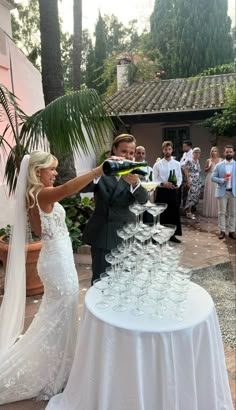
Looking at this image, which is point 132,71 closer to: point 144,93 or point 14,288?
point 144,93

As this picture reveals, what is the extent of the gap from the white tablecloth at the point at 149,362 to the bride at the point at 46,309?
20.8 inches

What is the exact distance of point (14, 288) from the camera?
2.90 meters

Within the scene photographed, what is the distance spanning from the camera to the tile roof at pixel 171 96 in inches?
471

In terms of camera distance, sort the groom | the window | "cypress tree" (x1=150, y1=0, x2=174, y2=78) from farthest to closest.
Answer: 1. "cypress tree" (x1=150, y1=0, x2=174, y2=78)
2. the window
3. the groom

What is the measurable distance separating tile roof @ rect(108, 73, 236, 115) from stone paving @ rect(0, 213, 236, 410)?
4819 millimetres

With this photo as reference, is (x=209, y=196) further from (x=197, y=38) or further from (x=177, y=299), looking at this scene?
(x=197, y=38)

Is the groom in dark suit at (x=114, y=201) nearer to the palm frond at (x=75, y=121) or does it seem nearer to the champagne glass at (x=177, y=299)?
the champagne glass at (x=177, y=299)

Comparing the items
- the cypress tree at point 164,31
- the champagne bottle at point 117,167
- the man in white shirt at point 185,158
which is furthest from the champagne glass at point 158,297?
the cypress tree at point 164,31

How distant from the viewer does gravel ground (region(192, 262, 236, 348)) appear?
3.64 metres

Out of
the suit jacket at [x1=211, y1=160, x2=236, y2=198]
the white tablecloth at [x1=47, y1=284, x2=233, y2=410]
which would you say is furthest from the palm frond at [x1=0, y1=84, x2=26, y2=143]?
the suit jacket at [x1=211, y1=160, x2=236, y2=198]

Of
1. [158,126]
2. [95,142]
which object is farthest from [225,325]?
[158,126]

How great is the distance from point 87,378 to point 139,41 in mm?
28861

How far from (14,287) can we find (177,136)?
39.4ft

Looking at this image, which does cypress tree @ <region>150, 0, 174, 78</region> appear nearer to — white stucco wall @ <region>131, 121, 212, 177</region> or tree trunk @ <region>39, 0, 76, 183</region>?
white stucco wall @ <region>131, 121, 212, 177</region>
